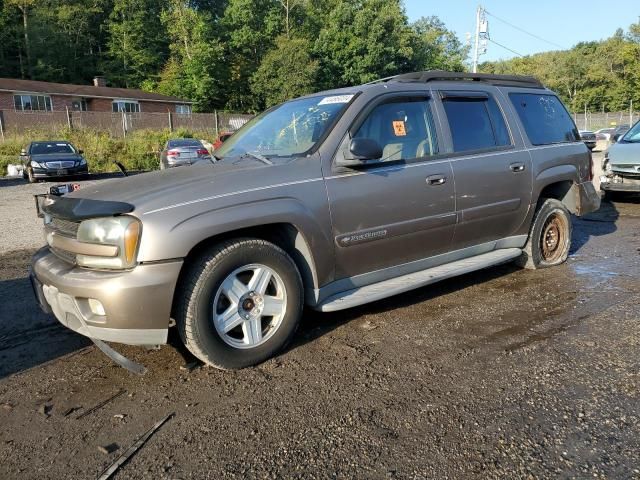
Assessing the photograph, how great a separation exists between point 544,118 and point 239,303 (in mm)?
3940

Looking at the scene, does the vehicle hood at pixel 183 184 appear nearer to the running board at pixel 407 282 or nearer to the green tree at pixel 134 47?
the running board at pixel 407 282

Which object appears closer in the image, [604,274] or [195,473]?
[195,473]

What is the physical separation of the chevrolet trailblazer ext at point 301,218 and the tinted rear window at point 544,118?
A: 4 centimetres

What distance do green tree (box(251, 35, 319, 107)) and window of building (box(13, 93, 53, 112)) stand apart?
16643 millimetres

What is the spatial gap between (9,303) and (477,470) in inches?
165

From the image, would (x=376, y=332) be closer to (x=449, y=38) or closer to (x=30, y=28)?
(x=30, y=28)

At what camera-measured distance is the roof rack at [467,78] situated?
14.0 ft

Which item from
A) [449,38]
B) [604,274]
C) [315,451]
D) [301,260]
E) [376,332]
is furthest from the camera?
[449,38]

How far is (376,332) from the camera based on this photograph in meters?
3.77

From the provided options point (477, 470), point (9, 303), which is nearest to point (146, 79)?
point (9, 303)

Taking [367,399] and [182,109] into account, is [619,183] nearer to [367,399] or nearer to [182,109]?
[367,399]

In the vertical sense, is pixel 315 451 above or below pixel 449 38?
below

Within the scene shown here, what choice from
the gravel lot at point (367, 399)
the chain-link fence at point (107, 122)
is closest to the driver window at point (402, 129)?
the gravel lot at point (367, 399)

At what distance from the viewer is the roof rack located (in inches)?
168
